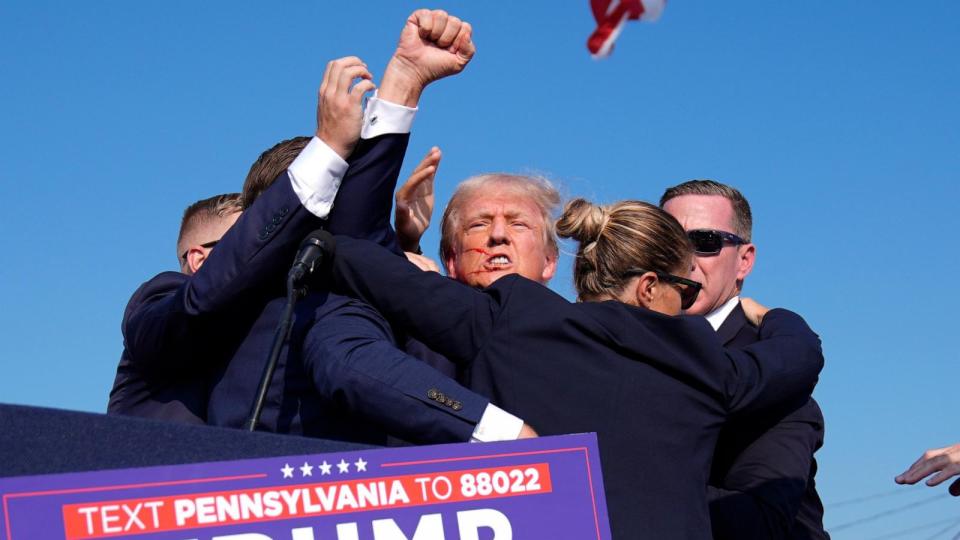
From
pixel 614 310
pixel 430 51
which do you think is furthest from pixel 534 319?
pixel 430 51

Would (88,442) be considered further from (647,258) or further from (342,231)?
(647,258)

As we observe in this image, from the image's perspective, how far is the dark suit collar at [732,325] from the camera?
15.3 ft

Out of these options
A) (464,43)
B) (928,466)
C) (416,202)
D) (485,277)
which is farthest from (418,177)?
(928,466)

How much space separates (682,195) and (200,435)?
3.68 m

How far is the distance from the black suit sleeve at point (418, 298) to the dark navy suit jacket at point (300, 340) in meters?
0.07

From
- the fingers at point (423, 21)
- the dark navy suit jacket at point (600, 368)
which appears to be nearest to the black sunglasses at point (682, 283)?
the dark navy suit jacket at point (600, 368)

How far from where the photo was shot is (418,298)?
10.6 ft

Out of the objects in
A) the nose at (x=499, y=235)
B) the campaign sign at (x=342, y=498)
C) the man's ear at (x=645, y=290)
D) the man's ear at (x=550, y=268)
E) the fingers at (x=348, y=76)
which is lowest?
the campaign sign at (x=342, y=498)

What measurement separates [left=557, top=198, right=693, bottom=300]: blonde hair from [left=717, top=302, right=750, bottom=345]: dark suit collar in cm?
90

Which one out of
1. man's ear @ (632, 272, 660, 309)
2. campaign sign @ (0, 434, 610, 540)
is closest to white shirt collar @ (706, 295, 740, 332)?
man's ear @ (632, 272, 660, 309)

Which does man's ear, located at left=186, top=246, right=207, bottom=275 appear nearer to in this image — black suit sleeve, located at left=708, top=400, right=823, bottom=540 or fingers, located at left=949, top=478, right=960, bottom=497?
black suit sleeve, located at left=708, top=400, right=823, bottom=540

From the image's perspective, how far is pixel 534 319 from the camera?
3.28 meters

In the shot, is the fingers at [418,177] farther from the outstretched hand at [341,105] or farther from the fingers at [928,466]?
the fingers at [928,466]

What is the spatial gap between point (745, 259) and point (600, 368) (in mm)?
2546
